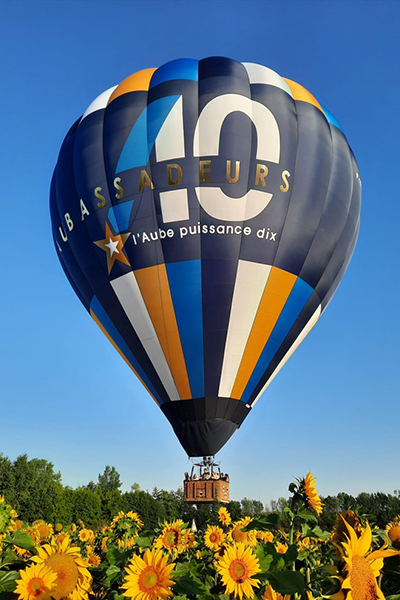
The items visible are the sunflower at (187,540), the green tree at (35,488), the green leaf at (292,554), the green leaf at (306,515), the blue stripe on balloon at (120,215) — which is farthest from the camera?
the green tree at (35,488)

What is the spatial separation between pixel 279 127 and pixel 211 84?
278 centimetres

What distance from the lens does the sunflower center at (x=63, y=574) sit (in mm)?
2277

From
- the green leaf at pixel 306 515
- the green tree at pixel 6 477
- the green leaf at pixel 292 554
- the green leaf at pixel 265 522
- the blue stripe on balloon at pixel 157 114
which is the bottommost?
the green leaf at pixel 292 554

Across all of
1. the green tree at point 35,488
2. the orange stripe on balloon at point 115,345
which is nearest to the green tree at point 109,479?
the green tree at point 35,488

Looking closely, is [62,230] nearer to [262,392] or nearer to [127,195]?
[127,195]

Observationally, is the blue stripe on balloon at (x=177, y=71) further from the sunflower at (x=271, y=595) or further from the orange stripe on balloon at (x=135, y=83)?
the sunflower at (x=271, y=595)

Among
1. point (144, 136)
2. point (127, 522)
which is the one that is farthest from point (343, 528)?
point (144, 136)

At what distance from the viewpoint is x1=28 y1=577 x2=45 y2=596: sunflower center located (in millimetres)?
2127

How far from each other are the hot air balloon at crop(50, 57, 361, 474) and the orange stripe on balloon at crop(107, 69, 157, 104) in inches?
21.0

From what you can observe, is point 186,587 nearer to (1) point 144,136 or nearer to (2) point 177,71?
(1) point 144,136

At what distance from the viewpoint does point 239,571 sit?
2834 millimetres

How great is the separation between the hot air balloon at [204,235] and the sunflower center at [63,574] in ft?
47.0

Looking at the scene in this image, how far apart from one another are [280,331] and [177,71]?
9721mm

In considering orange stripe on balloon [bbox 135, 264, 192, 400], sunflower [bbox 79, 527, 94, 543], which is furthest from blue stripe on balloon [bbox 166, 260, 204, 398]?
sunflower [bbox 79, 527, 94, 543]
